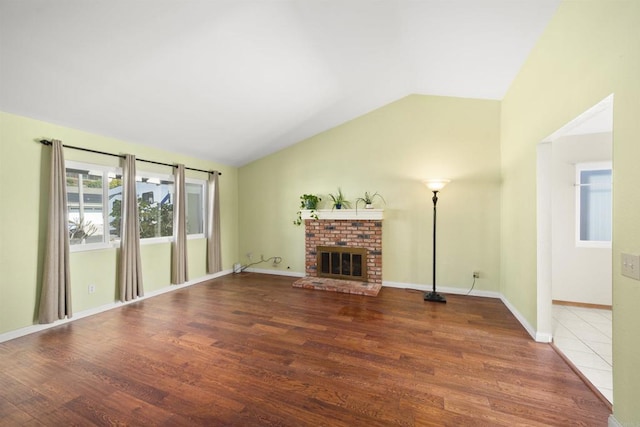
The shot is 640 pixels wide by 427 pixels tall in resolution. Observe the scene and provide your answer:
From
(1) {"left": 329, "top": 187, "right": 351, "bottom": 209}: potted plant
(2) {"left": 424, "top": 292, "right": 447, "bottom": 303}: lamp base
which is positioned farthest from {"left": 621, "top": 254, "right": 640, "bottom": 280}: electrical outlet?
(1) {"left": 329, "top": 187, "right": 351, "bottom": 209}: potted plant

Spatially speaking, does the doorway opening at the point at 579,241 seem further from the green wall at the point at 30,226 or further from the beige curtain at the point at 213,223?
the green wall at the point at 30,226

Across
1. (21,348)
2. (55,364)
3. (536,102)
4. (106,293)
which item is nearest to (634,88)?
(536,102)

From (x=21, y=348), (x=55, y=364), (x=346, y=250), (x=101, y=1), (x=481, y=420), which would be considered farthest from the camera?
(x=346, y=250)

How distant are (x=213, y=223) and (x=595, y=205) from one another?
20.6ft

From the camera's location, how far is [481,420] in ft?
5.40

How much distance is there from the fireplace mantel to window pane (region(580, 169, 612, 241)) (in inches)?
110

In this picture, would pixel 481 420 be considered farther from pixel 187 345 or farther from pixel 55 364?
pixel 55 364

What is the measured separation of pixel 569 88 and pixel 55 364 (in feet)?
16.3

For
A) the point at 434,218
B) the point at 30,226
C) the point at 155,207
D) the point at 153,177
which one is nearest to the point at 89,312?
the point at 30,226

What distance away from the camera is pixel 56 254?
2982 millimetres

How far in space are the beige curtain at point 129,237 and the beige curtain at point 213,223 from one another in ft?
4.68

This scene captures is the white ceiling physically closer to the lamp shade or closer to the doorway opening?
the doorway opening

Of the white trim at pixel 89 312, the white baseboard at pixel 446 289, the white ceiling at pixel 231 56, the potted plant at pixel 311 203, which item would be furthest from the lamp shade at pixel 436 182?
the white trim at pixel 89 312

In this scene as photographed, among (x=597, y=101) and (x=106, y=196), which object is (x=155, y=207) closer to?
(x=106, y=196)
